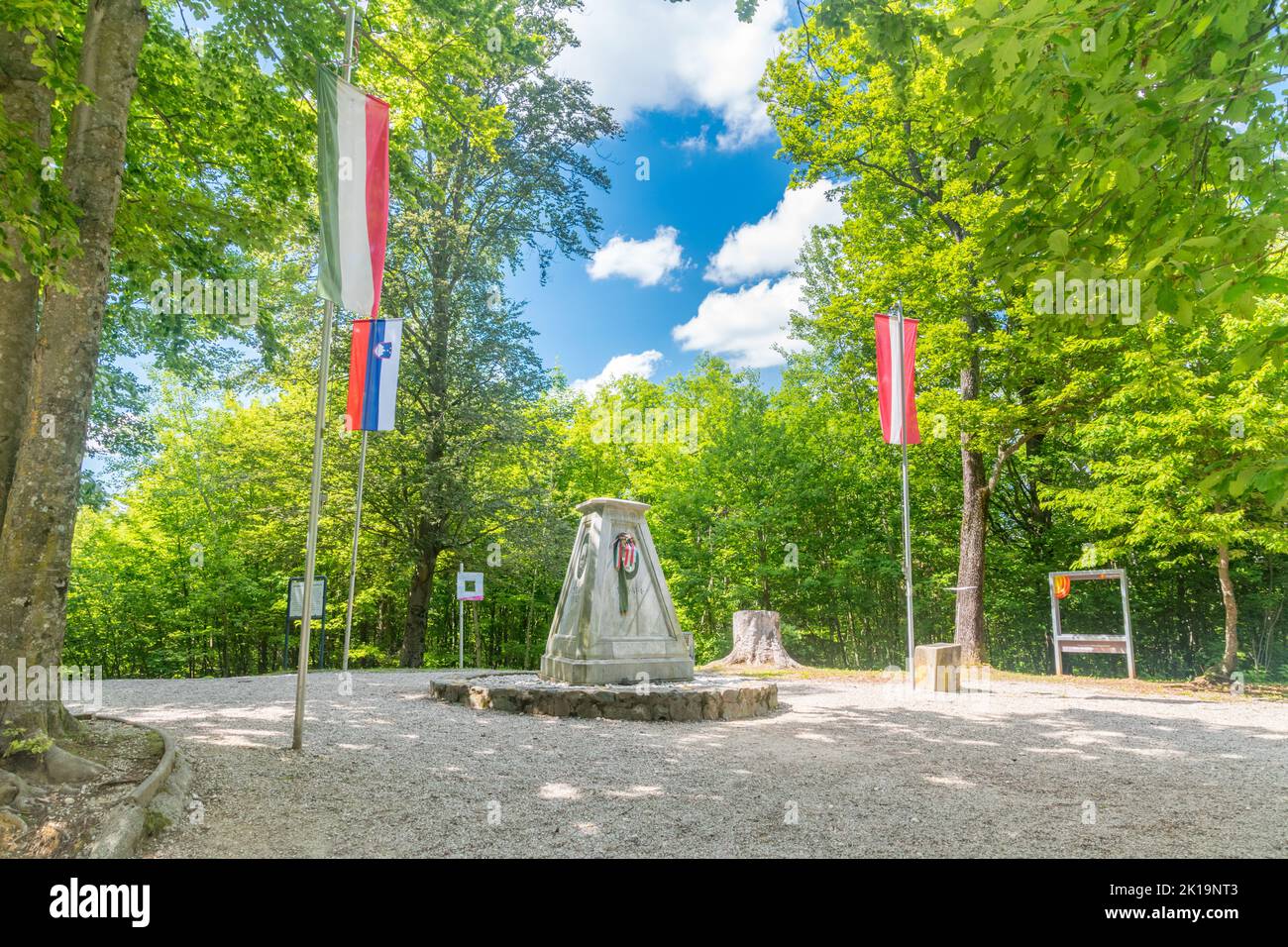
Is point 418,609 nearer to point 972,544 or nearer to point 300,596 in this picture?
point 300,596

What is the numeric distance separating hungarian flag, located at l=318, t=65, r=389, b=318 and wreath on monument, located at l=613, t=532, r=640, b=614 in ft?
16.4

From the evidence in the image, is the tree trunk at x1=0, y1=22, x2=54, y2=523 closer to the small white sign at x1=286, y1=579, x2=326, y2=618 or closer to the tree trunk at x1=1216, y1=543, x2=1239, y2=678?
the small white sign at x1=286, y1=579, x2=326, y2=618

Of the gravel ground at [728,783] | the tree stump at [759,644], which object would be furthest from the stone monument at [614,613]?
the tree stump at [759,644]

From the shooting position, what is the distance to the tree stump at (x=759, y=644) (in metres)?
16.1

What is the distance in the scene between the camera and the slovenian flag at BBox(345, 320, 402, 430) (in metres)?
12.9

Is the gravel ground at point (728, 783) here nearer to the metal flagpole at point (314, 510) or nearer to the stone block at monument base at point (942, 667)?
the metal flagpole at point (314, 510)

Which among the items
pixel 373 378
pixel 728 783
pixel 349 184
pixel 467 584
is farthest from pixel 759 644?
pixel 349 184

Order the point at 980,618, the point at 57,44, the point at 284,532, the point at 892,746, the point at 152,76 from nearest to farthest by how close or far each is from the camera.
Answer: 1. the point at 57,44
2. the point at 892,746
3. the point at 152,76
4. the point at 980,618
5. the point at 284,532

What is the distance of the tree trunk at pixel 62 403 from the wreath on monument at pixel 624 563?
6357 mm

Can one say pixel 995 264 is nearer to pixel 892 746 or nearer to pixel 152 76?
pixel 892 746

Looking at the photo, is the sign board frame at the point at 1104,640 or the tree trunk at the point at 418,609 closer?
the sign board frame at the point at 1104,640
